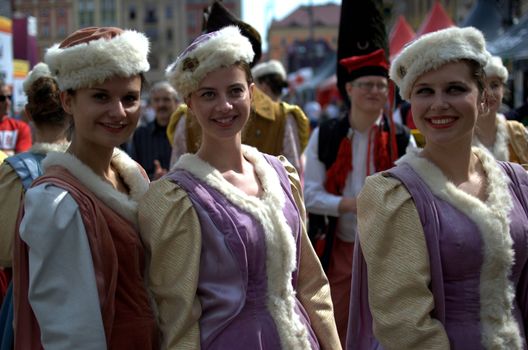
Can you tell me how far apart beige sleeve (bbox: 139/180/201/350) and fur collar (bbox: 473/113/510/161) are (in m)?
2.47

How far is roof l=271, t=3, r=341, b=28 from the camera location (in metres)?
97.4

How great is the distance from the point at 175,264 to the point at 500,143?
2.67 metres

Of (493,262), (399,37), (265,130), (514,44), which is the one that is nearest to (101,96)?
(493,262)

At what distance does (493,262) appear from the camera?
2.33 metres

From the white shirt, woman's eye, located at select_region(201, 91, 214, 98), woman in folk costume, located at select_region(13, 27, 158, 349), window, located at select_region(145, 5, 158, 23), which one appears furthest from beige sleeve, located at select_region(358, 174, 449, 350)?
window, located at select_region(145, 5, 158, 23)

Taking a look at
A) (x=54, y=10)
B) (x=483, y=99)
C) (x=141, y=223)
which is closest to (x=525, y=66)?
(x=483, y=99)

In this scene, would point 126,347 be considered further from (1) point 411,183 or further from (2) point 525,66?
(2) point 525,66

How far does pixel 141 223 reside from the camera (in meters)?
2.44

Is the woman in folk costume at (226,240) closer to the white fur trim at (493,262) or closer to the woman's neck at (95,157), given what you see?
the woman's neck at (95,157)

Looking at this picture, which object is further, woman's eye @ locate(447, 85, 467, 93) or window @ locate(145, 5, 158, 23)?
window @ locate(145, 5, 158, 23)

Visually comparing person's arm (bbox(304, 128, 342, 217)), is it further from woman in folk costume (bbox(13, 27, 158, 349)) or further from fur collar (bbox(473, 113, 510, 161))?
woman in folk costume (bbox(13, 27, 158, 349))

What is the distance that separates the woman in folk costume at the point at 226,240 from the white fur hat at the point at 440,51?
60 centimetres

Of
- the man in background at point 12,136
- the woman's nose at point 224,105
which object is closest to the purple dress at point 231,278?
the woman's nose at point 224,105

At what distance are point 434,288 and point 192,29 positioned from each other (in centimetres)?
9403
